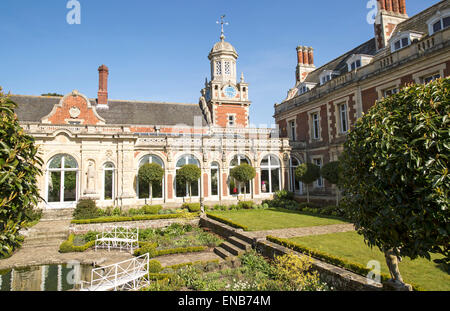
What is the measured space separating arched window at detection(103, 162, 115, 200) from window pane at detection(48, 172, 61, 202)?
295 centimetres

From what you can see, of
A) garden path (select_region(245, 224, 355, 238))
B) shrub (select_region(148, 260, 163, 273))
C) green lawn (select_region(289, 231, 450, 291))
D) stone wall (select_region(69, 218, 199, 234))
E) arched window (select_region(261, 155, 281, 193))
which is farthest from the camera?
arched window (select_region(261, 155, 281, 193))

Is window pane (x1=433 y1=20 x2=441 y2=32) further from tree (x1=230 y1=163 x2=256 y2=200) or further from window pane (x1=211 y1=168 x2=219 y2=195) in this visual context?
window pane (x1=211 y1=168 x2=219 y2=195)

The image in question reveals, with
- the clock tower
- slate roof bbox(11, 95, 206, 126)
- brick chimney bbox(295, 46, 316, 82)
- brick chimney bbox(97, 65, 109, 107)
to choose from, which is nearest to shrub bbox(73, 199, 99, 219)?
slate roof bbox(11, 95, 206, 126)

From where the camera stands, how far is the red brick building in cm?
1514

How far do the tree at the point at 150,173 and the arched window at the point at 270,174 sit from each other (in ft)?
30.0

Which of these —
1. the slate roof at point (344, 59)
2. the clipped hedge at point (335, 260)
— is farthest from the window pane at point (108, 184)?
the slate roof at point (344, 59)

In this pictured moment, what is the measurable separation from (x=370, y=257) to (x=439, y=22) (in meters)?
15.0

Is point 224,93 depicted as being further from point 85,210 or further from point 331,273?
point 331,273

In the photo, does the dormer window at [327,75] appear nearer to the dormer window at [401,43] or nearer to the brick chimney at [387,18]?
→ the brick chimney at [387,18]

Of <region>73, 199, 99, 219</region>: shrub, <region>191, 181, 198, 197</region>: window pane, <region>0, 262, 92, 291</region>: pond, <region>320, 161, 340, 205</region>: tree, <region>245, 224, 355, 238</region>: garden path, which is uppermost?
<region>320, 161, 340, 205</region>: tree

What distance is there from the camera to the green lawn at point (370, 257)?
630cm

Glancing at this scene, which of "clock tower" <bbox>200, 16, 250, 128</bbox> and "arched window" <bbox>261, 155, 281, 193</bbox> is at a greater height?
"clock tower" <bbox>200, 16, 250, 128</bbox>

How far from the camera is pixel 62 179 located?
62.6 feet
